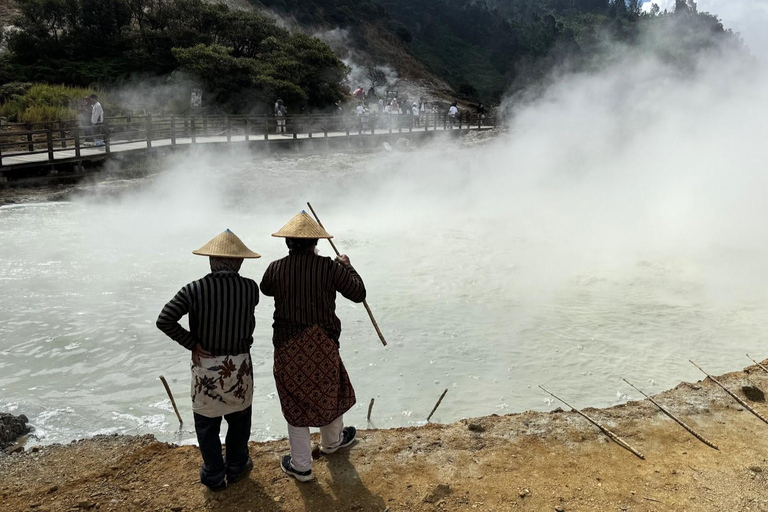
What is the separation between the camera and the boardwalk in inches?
522

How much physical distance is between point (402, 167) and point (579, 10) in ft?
260

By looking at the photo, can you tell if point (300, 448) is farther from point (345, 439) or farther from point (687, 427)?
point (687, 427)

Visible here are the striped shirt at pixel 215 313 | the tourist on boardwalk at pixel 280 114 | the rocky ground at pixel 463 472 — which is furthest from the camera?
the tourist on boardwalk at pixel 280 114

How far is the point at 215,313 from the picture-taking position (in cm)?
304

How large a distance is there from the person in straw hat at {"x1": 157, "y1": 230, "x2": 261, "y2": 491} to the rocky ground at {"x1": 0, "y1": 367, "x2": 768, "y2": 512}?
422 mm

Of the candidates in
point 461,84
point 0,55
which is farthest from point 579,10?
point 0,55

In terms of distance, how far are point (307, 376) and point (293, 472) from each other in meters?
0.58

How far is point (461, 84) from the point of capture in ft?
153

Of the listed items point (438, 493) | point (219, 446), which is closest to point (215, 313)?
point (219, 446)

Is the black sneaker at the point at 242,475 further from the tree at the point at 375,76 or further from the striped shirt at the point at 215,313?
the tree at the point at 375,76

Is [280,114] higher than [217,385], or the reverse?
[280,114]

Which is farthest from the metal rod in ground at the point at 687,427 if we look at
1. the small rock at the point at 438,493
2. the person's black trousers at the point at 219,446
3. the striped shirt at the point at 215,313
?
the striped shirt at the point at 215,313

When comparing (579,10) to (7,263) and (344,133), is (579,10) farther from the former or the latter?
(7,263)

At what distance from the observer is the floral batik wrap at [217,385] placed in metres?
3.09
